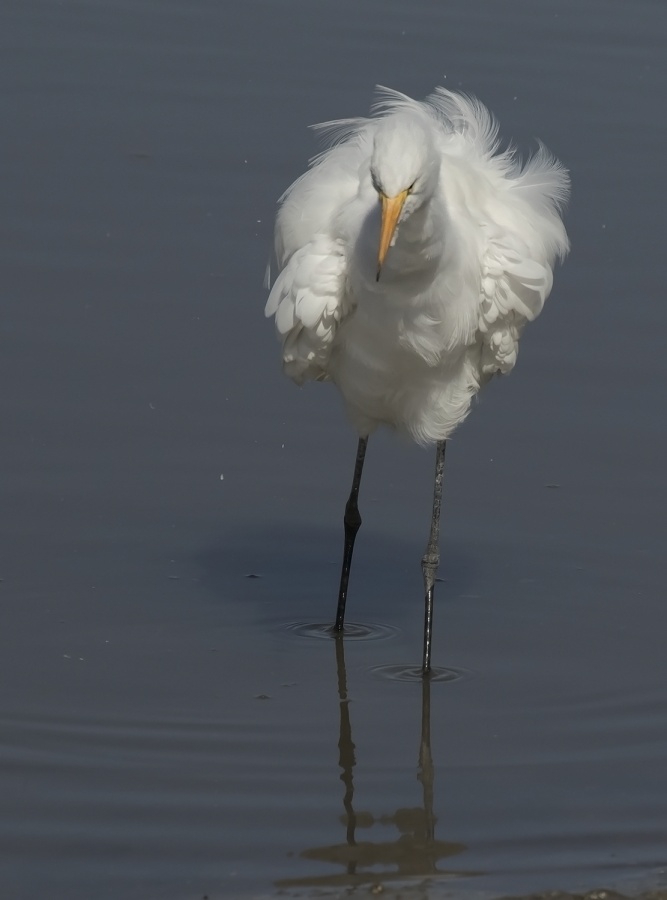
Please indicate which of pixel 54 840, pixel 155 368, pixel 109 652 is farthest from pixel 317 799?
pixel 155 368

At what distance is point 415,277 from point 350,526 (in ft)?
5.59

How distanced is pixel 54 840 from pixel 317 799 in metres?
1.06

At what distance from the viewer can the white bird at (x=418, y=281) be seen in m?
7.34

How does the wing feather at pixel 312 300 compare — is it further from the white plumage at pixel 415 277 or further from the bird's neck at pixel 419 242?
the bird's neck at pixel 419 242

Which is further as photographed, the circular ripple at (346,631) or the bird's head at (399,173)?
the circular ripple at (346,631)

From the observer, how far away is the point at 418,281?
741cm

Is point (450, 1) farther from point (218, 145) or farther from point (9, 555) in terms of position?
point (9, 555)

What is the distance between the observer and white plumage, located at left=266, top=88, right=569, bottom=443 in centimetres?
734

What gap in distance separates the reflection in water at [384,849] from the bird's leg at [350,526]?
146 cm

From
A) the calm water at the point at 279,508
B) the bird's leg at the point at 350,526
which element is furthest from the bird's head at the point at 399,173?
the calm water at the point at 279,508

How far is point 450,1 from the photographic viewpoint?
15.4 metres

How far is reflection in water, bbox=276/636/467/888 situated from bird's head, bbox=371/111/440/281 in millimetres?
2051

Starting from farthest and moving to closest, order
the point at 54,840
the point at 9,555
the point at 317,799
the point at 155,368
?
the point at 155,368
the point at 9,555
the point at 317,799
the point at 54,840

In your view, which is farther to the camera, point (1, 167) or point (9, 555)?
point (1, 167)
